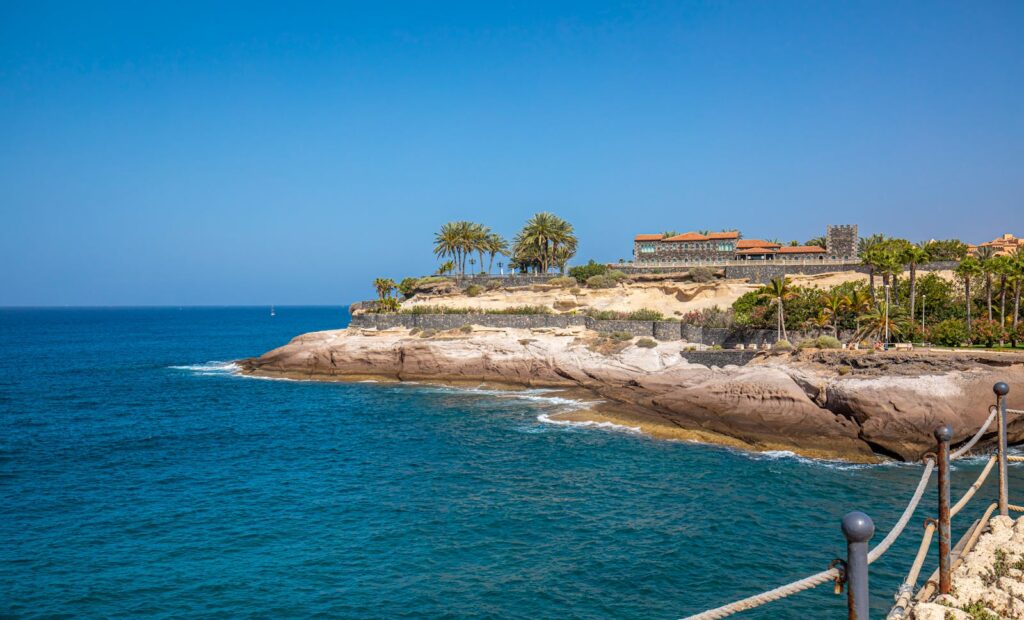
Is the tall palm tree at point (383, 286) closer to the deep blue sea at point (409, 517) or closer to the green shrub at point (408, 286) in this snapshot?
the green shrub at point (408, 286)

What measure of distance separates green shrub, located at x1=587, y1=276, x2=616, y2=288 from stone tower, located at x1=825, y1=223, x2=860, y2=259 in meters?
24.3

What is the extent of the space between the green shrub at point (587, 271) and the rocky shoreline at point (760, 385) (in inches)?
856

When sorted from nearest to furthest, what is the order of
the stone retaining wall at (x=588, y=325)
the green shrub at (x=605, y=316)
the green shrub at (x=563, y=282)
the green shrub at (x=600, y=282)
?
1. the stone retaining wall at (x=588, y=325)
2. the green shrub at (x=605, y=316)
3. the green shrub at (x=600, y=282)
4. the green shrub at (x=563, y=282)

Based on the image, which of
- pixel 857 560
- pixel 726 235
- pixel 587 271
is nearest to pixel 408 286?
pixel 587 271

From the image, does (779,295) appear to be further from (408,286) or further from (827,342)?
(408,286)

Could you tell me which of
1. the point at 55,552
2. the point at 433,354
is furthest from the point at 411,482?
the point at 433,354

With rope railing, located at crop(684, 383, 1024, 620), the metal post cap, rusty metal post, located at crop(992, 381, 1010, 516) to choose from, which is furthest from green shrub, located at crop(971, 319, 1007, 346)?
the metal post cap

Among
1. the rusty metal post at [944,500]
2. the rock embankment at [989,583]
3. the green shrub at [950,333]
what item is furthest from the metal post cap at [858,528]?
the green shrub at [950,333]

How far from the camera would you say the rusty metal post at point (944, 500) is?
8.10m

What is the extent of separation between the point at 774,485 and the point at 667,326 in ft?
91.0

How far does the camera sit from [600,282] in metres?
73.2

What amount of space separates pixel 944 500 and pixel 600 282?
64.9 metres

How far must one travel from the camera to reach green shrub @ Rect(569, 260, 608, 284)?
78.6 meters

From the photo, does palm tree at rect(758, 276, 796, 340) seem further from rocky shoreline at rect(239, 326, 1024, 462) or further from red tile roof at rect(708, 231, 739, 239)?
red tile roof at rect(708, 231, 739, 239)
